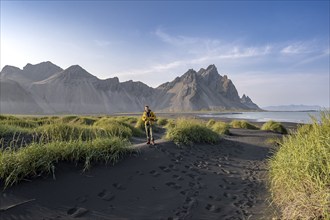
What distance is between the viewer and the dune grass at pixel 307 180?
405 cm

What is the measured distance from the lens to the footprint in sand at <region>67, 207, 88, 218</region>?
4875 millimetres

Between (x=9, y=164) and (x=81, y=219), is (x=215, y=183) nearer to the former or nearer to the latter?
(x=81, y=219)

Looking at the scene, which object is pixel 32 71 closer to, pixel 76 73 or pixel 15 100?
pixel 76 73

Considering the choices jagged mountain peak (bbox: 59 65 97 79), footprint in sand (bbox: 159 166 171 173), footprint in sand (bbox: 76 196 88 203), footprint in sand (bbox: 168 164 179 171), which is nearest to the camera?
footprint in sand (bbox: 76 196 88 203)

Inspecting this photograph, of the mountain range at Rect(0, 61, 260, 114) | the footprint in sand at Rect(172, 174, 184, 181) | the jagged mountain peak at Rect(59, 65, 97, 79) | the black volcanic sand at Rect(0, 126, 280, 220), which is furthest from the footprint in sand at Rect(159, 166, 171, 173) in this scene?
the jagged mountain peak at Rect(59, 65, 97, 79)

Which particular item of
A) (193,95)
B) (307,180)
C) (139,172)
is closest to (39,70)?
(193,95)

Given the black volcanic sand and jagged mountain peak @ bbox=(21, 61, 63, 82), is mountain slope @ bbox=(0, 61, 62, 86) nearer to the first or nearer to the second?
jagged mountain peak @ bbox=(21, 61, 63, 82)

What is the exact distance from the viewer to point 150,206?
18.1 ft

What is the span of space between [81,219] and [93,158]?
2.65 m

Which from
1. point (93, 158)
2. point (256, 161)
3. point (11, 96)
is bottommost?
point (256, 161)

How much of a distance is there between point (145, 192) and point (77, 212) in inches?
66.0

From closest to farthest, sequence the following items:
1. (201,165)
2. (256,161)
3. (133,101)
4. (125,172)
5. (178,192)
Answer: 1. (178,192)
2. (125,172)
3. (201,165)
4. (256,161)
5. (133,101)

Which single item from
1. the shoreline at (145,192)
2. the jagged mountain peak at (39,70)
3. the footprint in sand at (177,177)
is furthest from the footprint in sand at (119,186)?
the jagged mountain peak at (39,70)

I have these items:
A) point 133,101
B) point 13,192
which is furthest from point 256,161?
point 133,101
